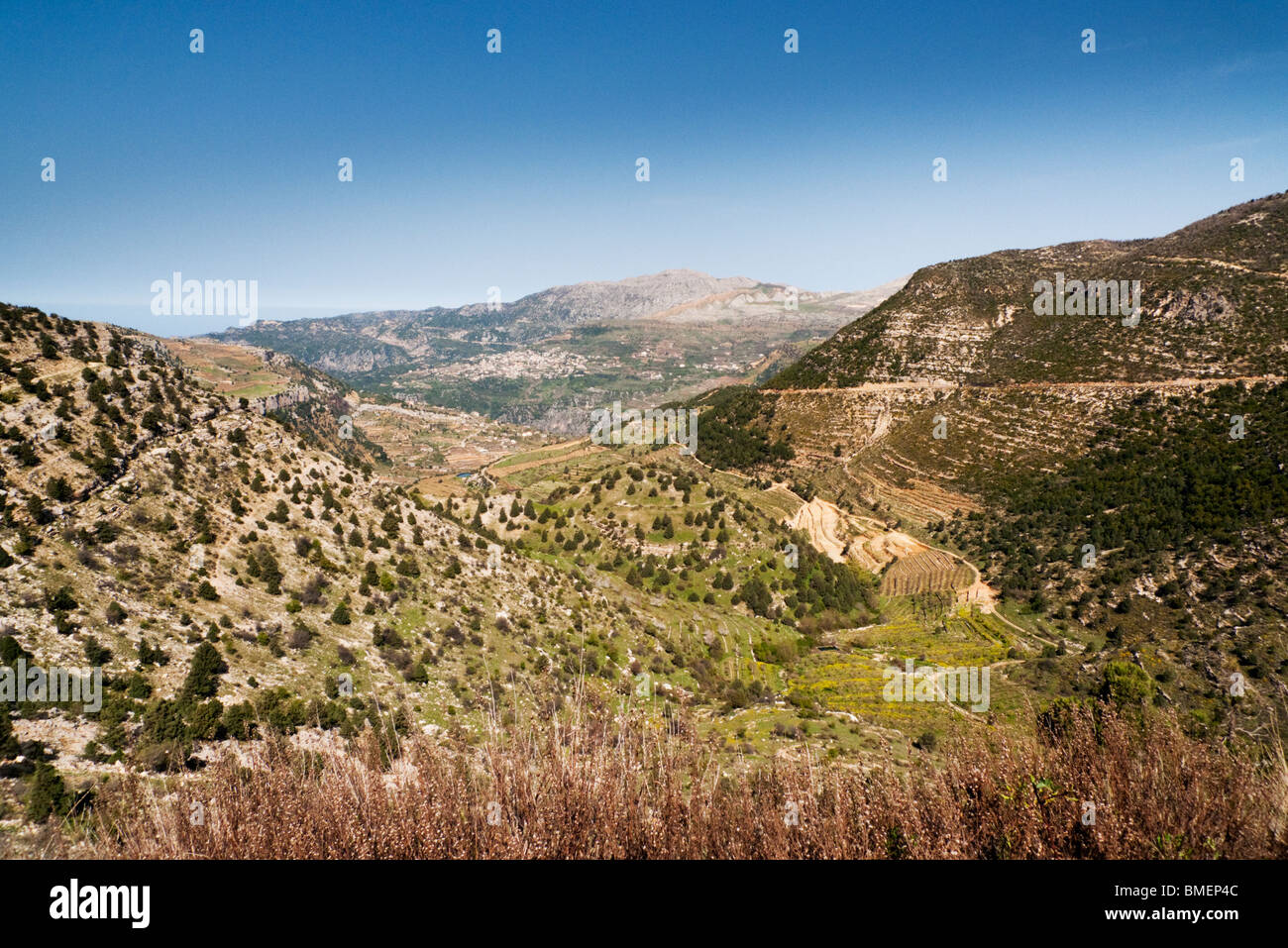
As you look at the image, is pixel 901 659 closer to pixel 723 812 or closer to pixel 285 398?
pixel 723 812

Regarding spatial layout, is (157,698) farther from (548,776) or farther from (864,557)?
(864,557)

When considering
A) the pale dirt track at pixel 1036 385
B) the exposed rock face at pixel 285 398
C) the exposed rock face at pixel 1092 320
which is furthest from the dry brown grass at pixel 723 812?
the exposed rock face at pixel 285 398

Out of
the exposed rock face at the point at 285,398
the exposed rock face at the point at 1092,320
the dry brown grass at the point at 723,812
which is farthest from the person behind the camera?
the exposed rock face at the point at 285,398

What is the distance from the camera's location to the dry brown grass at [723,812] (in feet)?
17.1

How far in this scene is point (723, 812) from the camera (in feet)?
21.2

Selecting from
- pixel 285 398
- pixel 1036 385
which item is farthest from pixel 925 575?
pixel 285 398

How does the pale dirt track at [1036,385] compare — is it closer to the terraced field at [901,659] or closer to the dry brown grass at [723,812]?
the terraced field at [901,659]

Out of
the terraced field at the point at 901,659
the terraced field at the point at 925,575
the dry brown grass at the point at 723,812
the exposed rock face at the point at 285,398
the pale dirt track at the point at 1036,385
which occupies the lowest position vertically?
the terraced field at the point at 901,659

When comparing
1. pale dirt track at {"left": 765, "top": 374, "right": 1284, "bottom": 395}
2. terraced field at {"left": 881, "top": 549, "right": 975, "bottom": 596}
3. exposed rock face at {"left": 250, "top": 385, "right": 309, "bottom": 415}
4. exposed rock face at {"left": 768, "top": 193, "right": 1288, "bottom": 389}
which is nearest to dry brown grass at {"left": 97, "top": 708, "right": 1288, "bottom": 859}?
terraced field at {"left": 881, "top": 549, "right": 975, "bottom": 596}

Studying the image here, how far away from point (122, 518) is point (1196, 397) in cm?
10241

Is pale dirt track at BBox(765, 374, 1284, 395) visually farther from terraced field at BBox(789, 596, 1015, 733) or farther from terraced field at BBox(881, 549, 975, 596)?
terraced field at BBox(789, 596, 1015, 733)

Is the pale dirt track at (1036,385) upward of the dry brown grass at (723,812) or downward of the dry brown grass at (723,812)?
upward

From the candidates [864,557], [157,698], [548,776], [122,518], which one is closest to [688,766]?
[548,776]
